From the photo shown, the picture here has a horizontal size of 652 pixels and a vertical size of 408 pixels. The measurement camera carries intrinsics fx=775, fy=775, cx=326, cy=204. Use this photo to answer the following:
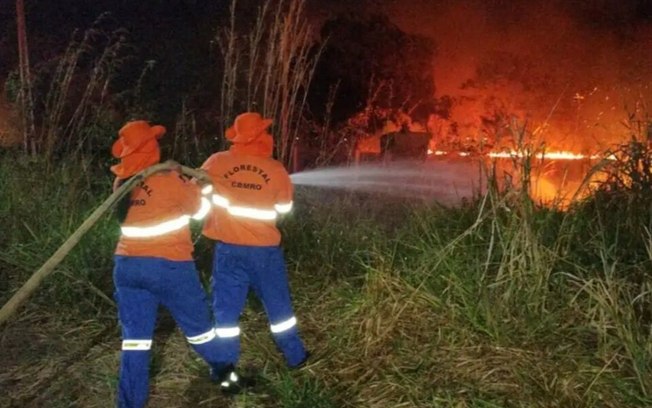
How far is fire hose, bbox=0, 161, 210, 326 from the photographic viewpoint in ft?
11.7

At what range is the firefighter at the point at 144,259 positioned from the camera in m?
4.12

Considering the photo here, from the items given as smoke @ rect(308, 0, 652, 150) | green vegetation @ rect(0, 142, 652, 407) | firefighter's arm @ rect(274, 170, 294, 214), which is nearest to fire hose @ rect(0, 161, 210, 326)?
firefighter's arm @ rect(274, 170, 294, 214)

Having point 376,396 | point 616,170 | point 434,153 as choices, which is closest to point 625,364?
point 376,396

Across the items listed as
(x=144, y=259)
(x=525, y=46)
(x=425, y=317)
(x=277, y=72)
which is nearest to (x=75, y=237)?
(x=144, y=259)

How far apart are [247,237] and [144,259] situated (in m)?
0.71

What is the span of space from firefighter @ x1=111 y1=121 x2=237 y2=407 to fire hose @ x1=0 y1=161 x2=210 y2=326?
0.53 feet

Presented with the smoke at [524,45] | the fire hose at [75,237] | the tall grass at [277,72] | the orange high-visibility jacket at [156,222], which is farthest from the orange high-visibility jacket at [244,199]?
the smoke at [524,45]

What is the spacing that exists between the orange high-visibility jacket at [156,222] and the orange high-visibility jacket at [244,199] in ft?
1.35

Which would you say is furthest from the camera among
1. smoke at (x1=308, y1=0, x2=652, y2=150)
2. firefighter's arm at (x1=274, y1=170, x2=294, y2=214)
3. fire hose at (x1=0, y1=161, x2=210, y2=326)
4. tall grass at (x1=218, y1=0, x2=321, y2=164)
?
smoke at (x1=308, y1=0, x2=652, y2=150)

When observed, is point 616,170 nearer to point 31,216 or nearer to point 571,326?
point 571,326

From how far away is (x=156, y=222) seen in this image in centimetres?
417

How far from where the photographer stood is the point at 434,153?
1203 cm

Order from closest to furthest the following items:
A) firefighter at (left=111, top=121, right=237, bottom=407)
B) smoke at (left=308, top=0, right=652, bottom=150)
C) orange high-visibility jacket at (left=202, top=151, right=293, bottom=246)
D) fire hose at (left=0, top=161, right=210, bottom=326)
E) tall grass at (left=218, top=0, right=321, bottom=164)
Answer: fire hose at (left=0, top=161, right=210, bottom=326) < firefighter at (left=111, top=121, right=237, bottom=407) < orange high-visibility jacket at (left=202, top=151, right=293, bottom=246) < tall grass at (left=218, top=0, right=321, bottom=164) < smoke at (left=308, top=0, right=652, bottom=150)

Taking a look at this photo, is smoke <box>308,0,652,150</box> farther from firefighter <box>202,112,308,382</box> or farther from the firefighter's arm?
firefighter <box>202,112,308,382</box>
